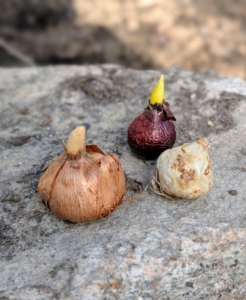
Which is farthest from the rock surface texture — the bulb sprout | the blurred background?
the blurred background

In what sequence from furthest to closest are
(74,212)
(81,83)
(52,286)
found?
1. (81,83)
2. (74,212)
3. (52,286)

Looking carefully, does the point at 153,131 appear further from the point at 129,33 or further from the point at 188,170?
the point at 129,33

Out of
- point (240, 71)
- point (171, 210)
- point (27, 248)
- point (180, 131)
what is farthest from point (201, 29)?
point (27, 248)

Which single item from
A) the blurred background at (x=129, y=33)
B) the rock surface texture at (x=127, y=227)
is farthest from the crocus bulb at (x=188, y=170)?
the blurred background at (x=129, y=33)

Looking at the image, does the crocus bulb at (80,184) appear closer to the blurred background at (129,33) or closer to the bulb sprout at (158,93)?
the bulb sprout at (158,93)

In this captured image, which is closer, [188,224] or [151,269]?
[151,269]

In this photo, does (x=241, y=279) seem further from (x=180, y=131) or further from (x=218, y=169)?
(x=180, y=131)

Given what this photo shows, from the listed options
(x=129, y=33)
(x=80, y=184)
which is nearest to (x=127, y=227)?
(x=80, y=184)
